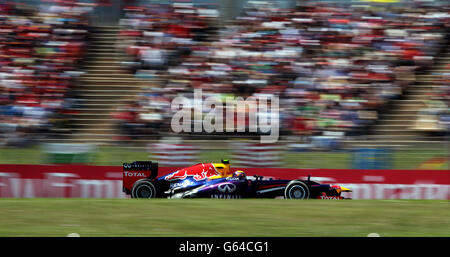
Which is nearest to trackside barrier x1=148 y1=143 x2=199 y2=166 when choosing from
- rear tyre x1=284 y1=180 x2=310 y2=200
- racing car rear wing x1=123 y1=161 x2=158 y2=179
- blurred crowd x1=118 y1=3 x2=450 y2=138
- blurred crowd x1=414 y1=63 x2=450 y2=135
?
racing car rear wing x1=123 y1=161 x2=158 y2=179

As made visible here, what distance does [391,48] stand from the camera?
52.4 ft

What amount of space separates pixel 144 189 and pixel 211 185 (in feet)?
4.30

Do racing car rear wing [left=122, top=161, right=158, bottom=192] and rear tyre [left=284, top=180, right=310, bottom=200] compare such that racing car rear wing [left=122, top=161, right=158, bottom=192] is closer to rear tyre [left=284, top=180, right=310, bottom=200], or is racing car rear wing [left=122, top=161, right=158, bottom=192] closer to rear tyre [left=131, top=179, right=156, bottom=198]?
rear tyre [left=131, top=179, right=156, bottom=198]

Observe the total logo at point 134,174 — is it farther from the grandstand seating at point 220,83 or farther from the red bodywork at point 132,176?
the grandstand seating at point 220,83

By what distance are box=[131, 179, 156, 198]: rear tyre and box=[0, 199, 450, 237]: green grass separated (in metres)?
1.18

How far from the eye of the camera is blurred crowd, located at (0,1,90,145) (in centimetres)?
1470

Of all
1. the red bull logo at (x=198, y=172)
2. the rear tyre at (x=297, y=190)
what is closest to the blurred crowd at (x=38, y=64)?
the red bull logo at (x=198, y=172)

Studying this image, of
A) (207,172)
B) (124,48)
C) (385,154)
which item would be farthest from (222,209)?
(124,48)

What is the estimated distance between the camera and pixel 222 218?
932 centimetres

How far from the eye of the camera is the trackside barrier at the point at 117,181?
513 inches

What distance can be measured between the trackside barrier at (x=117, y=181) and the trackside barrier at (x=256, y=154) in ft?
0.42

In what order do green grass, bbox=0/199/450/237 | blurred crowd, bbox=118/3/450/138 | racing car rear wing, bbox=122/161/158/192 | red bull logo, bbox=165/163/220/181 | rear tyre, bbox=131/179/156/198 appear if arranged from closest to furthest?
green grass, bbox=0/199/450/237
red bull logo, bbox=165/163/220/181
rear tyre, bbox=131/179/156/198
racing car rear wing, bbox=122/161/158/192
blurred crowd, bbox=118/3/450/138
